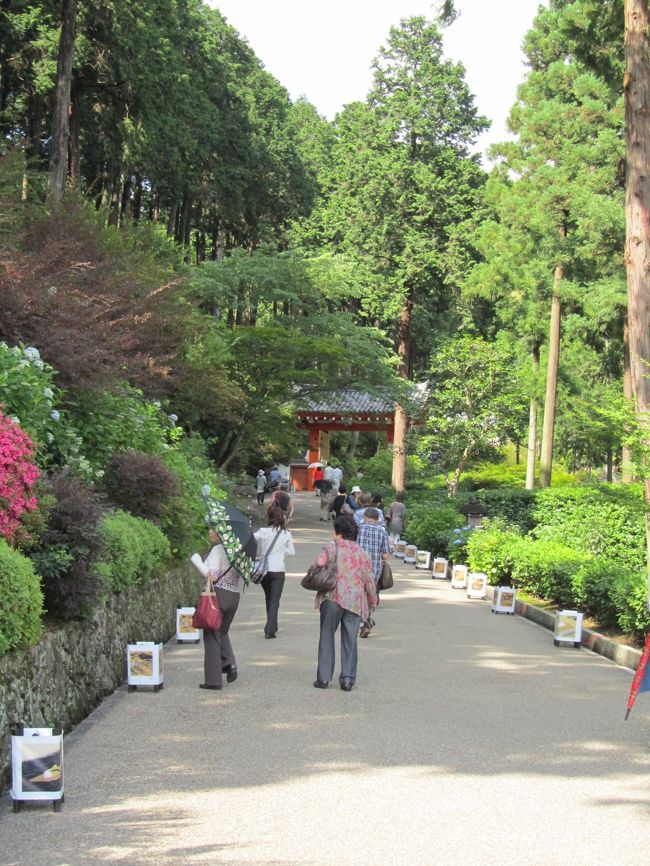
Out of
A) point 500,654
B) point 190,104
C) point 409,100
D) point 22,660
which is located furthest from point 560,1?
point 409,100

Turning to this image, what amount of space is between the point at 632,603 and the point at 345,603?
408cm

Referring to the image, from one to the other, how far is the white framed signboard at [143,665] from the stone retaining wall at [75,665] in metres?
0.24

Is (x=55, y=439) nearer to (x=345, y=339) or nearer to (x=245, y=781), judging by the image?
(x=245, y=781)

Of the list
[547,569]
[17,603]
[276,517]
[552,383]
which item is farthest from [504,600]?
[552,383]

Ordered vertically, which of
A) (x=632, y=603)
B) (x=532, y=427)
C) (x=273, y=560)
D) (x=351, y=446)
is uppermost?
(x=532, y=427)

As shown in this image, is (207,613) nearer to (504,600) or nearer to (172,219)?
(504,600)

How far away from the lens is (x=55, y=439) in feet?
39.5

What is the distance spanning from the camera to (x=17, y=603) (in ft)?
22.6

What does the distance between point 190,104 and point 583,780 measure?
30.2 m

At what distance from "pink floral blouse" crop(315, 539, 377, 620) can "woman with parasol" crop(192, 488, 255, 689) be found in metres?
0.70

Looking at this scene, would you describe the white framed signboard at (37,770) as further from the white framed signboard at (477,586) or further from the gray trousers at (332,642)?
the white framed signboard at (477,586)

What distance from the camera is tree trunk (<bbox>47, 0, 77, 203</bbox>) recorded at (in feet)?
79.8

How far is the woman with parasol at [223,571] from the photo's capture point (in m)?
9.48

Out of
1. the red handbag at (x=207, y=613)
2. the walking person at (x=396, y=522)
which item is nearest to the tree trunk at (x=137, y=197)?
the walking person at (x=396, y=522)
